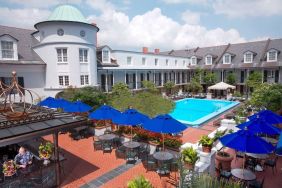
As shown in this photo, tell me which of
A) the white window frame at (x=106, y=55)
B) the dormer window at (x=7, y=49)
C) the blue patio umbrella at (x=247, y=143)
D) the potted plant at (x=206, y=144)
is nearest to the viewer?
the blue patio umbrella at (x=247, y=143)

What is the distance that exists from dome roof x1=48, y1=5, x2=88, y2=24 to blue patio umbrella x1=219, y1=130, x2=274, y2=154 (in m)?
22.4

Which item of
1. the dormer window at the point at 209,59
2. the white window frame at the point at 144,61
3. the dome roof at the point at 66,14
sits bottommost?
the white window frame at the point at 144,61

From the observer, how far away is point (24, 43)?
85.8ft

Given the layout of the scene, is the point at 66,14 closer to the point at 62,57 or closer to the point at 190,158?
the point at 62,57

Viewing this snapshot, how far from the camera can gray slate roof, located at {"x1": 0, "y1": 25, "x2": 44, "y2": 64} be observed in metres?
23.9

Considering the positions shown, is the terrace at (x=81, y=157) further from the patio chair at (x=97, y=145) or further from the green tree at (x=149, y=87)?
the green tree at (x=149, y=87)

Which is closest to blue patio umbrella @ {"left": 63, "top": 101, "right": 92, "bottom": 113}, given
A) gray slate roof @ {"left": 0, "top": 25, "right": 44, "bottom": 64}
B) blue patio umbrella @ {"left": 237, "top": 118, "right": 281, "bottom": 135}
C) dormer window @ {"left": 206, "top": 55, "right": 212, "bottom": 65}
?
blue patio umbrella @ {"left": 237, "top": 118, "right": 281, "bottom": 135}

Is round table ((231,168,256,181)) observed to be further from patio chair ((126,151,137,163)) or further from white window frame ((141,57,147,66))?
white window frame ((141,57,147,66))

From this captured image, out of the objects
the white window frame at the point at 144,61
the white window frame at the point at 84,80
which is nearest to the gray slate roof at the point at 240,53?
the white window frame at the point at 144,61

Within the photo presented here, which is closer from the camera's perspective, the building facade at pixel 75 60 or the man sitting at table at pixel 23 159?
the man sitting at table at pixel 23 159

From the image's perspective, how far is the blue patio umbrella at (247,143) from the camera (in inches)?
295

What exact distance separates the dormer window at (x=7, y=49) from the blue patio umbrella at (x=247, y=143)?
76.3 ft

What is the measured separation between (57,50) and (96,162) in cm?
1723

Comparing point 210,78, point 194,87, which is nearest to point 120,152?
point 194,87
